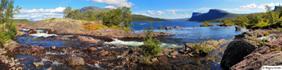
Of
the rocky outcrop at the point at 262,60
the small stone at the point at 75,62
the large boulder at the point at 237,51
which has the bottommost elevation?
the small stone at the point at 75,62

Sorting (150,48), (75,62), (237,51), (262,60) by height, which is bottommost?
(75,62)

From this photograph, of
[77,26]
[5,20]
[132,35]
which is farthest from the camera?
[77,26]

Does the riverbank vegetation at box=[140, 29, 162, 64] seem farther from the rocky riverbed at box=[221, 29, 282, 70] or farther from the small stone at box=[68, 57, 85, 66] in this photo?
the rocky riverbed at box=[221, 29, 282, 70]

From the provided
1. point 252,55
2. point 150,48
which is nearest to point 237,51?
point 252,55

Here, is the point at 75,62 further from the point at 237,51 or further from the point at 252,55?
the point at 252,55

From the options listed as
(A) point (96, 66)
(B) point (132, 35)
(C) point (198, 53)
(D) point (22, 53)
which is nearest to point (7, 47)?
(D) point (22, 53)

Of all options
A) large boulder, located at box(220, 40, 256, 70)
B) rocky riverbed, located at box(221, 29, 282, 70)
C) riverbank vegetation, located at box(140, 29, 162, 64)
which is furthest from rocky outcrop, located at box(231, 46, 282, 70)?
riverbank vegetation, located at box(140, 29, 162, 64)

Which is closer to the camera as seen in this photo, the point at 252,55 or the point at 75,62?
the point at 252,55

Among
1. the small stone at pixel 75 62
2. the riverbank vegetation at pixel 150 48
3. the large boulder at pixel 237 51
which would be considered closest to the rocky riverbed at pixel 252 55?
the large boulder at pixel 237 51

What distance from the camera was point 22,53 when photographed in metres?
63.8

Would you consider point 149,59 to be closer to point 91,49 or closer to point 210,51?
point 210,51

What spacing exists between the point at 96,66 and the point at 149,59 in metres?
6.84

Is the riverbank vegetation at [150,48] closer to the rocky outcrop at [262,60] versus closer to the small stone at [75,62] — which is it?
the small stone at [75,62]

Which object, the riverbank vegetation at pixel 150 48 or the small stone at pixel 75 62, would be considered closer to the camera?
the small stone at pixel 75 62
